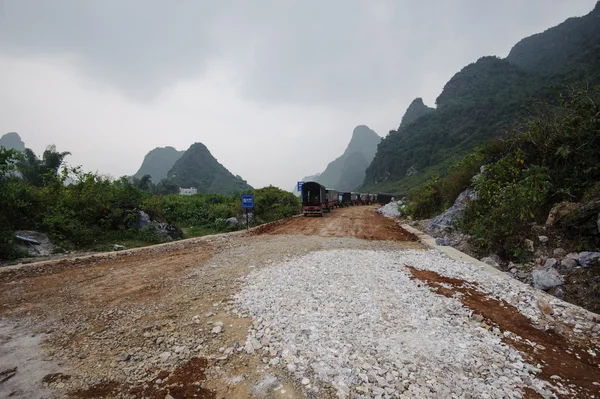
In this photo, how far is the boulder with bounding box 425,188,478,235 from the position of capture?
1196 cm

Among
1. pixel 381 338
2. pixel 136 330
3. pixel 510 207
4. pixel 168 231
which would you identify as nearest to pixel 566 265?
pixel 510 207

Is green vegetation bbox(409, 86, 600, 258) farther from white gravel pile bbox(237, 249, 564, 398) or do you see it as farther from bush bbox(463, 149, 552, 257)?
white gravel pile bbox(237, 249, 564, 398)

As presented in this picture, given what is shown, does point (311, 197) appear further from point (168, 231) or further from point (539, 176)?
point (539, 176)

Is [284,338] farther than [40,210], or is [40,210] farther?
[40,210]

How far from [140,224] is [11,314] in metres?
9.65

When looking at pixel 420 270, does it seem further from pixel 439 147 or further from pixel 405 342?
pixel 439 147

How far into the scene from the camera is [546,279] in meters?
5.74

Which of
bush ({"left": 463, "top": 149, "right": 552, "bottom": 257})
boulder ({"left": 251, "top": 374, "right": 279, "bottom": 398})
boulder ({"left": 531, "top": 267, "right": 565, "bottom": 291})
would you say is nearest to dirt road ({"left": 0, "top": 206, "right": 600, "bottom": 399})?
boulder ({"left": 251, "top": 374, "right": 279, "bottom": 398})

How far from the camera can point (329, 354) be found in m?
3.48

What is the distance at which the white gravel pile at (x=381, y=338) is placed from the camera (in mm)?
3014

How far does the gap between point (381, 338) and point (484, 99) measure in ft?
343

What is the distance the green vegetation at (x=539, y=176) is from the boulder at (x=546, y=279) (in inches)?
50.3

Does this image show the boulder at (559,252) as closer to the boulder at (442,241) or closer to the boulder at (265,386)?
the boulder at (442,241)

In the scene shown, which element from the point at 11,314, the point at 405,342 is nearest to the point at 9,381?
the point at 11,314
